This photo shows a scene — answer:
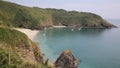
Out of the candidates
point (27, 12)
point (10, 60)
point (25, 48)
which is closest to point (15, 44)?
point (25, 48)

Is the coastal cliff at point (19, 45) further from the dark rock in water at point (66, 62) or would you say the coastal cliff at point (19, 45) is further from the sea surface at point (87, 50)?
the sea surface at point (87, 50)

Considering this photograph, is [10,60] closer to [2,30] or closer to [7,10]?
[2,30]

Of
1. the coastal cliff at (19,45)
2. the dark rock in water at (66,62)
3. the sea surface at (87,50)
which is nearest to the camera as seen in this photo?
the coastal cliff at (19,45)

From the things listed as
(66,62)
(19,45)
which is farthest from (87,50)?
(19,45)

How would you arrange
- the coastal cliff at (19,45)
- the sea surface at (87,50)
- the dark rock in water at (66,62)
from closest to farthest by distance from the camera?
the coastal cliff at (19,45) < the dark rock in water at (66,62) < the sea surface at (87,50)

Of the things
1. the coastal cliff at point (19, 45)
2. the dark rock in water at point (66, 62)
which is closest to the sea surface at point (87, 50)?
the dark rock in water at point (66, 62)

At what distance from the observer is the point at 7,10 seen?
6585 inches

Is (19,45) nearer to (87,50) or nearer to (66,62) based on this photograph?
(66,62)

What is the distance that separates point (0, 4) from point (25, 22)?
24761mm

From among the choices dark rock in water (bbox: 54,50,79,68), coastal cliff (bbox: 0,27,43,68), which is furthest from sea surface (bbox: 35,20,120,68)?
coastal cliff (bbox: 0,27,43,68)

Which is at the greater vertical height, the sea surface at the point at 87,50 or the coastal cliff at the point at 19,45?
the coastal cliff at the point at 19,45

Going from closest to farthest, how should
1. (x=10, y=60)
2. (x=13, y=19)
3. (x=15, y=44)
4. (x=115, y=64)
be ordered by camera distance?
(x=10, y=60) → (x=15, y=44) → (x=115, y=64) → (x=13, y=19)

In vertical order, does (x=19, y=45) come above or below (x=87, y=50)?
above

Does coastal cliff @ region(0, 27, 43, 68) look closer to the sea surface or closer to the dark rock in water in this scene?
the dark rock in water
